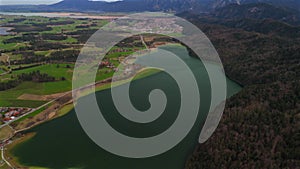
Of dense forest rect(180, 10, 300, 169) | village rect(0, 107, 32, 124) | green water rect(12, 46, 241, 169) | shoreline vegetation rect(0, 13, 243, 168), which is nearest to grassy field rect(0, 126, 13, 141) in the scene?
shoreline vegetation rect(0, 13, 243, 168)

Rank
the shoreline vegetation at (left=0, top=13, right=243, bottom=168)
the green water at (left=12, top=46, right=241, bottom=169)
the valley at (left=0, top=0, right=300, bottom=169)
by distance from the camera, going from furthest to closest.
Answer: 1. the shoreline vegetation at (left=0, top=13, right=243, bottom=168)
2. the green water at (left=12, top=46, right=241, bottom=169)
3. the valley at (left=0, top=0, right=300, bottom=169)

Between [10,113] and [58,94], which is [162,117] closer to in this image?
[58,94]

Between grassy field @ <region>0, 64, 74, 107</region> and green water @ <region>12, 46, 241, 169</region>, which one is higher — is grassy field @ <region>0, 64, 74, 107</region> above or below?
Answer: above

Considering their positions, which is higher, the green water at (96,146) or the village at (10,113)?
the village at (10,113)

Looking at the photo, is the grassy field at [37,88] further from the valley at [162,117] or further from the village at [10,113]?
the village at [10,113]

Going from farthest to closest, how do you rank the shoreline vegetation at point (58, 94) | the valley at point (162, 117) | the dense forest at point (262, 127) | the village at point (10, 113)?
the village at point (10, 113) → the shoreline vegetation at point (58, 94) → the valley at point (162, 117) → the dense forest at point (262, 127)

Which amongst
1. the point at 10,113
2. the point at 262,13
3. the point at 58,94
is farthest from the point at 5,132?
the point at 262,13

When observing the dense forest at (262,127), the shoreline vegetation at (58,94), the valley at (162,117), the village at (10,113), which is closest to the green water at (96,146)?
the valley at (162,117)

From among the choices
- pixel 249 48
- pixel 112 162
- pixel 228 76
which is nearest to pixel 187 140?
pixel 112 162

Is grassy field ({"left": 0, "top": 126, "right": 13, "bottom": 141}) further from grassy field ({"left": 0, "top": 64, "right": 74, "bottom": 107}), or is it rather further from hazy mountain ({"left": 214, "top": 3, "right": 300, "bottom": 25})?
hazy mountain ({"left": 214, "top": 3, "right": 300, "bottom": 25})

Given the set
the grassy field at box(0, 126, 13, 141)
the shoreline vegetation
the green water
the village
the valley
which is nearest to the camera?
the valley
